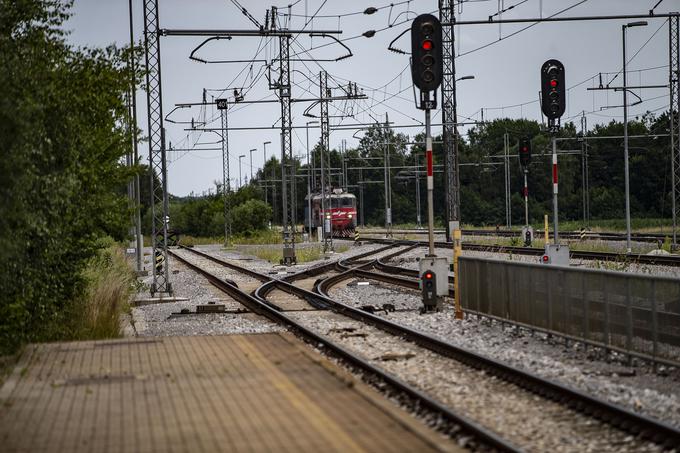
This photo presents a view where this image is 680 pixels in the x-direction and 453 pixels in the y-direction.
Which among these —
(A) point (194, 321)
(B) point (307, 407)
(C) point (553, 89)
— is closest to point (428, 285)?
(A) point (194, 321)

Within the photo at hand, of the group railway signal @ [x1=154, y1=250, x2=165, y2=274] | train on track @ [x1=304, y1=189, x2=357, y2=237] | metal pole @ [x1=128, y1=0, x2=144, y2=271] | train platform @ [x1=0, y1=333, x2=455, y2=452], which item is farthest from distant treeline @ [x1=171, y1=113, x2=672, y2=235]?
train platform @ [x1=0, y1=333, x2=455, y2=452]

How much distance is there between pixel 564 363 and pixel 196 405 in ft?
16.8

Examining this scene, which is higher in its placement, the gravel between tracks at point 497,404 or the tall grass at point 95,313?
the tall grass at point 95,313

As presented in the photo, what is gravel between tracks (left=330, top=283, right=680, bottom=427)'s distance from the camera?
10148mm

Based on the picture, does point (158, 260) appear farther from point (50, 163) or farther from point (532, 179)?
point (532, 179)

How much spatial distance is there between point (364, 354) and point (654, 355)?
3.90 metres

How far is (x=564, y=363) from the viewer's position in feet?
41.4

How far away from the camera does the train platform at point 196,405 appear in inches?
315

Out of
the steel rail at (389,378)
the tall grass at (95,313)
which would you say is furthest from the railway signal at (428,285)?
the tall grass at (95,313)

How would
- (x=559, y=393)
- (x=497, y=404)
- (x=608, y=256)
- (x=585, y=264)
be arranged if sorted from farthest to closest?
(x=608, y=256) → (x=585, y=264) → (x=559, y=393) → (x=497, y=404)

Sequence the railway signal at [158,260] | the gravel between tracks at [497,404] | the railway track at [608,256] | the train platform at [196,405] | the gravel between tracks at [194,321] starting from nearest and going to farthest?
1. the train platform at [196,405]
2. the gravel between tracks at [497,404]
3. the gravel between tracks at [194,321]
4. the railway signal at [158,260]
5. the railway track at [608,256]

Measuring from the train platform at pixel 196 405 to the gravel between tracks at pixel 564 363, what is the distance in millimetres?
2402

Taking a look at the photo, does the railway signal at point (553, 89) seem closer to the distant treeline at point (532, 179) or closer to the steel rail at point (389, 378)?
the steel rail at point (389, 378)

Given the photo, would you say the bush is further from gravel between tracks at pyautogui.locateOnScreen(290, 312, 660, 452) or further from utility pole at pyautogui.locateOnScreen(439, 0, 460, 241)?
gravel between tracks at pyautogui.locateOnScreen(290, 312, 660, 452)
